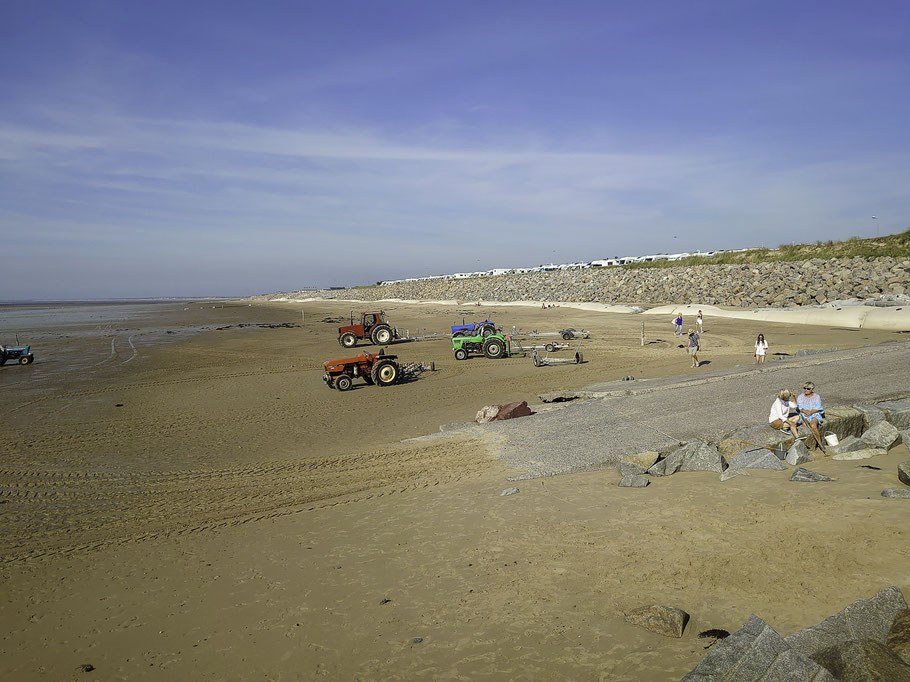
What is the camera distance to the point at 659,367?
65.8 ft

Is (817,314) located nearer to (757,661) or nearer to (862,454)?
(862,454)

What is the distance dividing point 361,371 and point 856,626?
53.0 feet

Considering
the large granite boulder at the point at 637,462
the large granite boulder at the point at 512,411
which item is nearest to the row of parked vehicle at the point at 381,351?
the large granite boulder at the point at 512,411

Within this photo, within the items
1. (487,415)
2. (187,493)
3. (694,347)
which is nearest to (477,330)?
(694,347)

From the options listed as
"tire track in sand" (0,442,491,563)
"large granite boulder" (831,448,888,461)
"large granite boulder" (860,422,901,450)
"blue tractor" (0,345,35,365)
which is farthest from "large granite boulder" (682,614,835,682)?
"blue tractor" (0,345,35,365)

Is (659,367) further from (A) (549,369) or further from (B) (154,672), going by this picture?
(B) (154,672)

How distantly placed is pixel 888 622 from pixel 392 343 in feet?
92.7

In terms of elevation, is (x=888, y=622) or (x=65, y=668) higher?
(x=888, y=622)

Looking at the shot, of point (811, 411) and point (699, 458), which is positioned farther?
point (811, 411)

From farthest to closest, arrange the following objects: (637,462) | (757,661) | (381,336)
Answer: (381,336) < (637,462) < (757,661)

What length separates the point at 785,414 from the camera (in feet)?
31.7

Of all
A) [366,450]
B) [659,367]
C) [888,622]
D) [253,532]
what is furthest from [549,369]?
[888,622]

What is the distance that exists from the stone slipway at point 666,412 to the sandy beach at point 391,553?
0.21m

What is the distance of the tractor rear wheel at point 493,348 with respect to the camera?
2414 centimetres
